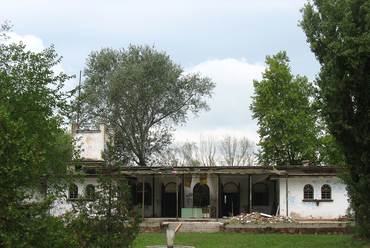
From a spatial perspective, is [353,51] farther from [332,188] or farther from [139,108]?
[139,108]

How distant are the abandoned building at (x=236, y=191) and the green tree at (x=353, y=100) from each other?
779 centimetres

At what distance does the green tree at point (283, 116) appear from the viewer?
29297 mm

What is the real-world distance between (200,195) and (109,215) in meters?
16.6

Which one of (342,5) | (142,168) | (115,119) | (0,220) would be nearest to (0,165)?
(0,220)

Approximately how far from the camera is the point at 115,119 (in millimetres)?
31969

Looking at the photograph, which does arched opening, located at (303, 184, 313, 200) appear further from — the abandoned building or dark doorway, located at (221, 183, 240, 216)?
dark doorway, located at (221, 183, 240, 216)

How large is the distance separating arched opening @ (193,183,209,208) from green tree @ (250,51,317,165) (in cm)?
754

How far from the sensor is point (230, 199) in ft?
81.4

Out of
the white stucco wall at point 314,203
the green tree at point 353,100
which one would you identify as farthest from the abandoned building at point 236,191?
the green tree at point 353,100

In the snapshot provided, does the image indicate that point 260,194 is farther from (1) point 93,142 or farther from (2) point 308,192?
(1) point 93,142

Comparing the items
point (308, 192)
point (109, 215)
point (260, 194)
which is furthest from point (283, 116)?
point (109, 215)

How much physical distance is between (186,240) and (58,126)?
23.6ft

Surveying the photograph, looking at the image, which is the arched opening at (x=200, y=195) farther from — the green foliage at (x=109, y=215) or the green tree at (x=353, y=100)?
the green foliage at (x=109, y=215)

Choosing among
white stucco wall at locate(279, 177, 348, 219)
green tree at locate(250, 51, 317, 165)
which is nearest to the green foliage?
white stucco wall at locate(279, 177, 348, 219)
